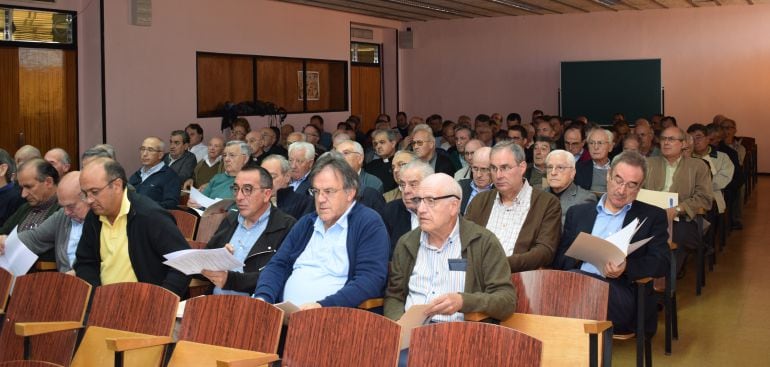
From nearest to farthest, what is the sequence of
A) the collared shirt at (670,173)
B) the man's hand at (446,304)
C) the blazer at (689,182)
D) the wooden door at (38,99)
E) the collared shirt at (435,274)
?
the man's hand at (446,304) < the collared shirt at (435,274) < the blazer at (689,182) < the collared shirt at (670,173) < the wooden door at (38,99)

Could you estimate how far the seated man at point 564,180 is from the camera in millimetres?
5562

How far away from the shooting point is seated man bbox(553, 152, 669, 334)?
446 centimetres

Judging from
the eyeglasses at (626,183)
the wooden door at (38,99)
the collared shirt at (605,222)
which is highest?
the wooden door at (38,99)

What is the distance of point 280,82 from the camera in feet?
46.1

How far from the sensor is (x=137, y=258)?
432cm

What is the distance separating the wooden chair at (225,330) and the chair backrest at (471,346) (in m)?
0.63

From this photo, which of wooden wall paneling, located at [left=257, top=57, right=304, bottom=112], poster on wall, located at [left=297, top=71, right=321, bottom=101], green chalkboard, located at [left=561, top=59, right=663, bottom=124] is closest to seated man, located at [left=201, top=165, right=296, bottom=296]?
wooden wall paneling, located at [left=257, top=57, right=304, bottom=112]

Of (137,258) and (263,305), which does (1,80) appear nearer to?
(137,258)

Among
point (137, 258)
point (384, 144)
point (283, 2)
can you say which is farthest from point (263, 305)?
point (283, 2)

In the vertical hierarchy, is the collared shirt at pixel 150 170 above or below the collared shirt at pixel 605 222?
above

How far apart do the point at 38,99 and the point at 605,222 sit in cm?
779

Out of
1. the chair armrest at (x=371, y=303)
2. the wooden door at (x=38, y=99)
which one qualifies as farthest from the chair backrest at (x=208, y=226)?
the wooden door at (x=38, y=99)

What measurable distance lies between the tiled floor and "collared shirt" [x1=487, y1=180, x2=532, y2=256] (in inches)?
39.5

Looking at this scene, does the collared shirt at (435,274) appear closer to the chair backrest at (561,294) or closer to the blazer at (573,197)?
the chair backrest at (561,294)
